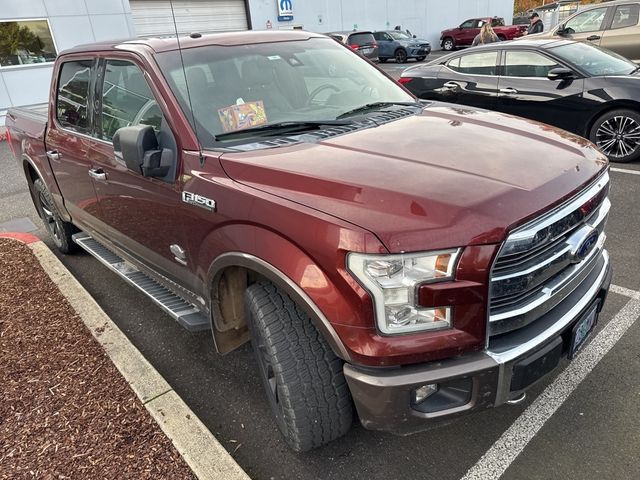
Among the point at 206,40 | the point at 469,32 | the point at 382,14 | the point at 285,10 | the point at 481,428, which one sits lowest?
the point at 481,428

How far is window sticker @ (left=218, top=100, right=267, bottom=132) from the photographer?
2645 millimetres

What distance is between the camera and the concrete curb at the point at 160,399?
7.62 feet

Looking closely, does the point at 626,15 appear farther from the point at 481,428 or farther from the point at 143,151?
the point at 143,151

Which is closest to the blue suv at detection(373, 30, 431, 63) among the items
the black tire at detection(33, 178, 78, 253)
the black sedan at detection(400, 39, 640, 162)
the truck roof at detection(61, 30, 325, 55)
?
the black sedan at detection(400, 39, 640, 162)

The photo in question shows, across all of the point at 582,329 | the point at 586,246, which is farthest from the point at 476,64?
the point at 582,329

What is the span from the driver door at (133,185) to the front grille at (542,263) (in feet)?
5.32

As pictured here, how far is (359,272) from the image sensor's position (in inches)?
70.6

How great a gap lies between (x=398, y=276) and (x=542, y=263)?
0.62 metres

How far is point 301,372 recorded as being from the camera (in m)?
2.11

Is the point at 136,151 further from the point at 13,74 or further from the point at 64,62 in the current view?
the point at 13,74

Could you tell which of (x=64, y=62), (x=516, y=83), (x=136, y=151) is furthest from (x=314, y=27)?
(x=136, y=151)

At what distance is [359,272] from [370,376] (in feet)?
1.34

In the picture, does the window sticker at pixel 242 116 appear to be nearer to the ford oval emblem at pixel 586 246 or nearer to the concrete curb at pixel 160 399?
the concrete curb at pixel 160 399

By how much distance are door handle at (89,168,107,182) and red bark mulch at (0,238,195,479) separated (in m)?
1.09
